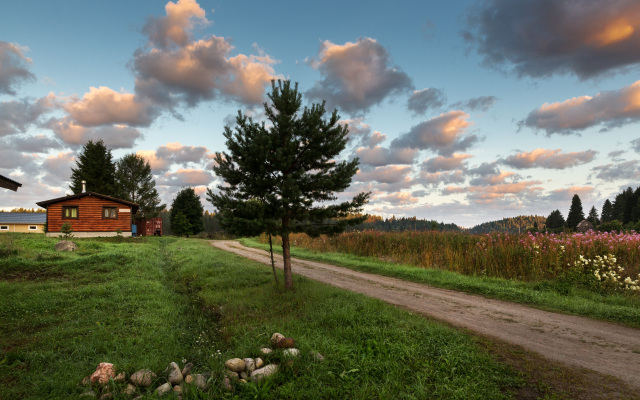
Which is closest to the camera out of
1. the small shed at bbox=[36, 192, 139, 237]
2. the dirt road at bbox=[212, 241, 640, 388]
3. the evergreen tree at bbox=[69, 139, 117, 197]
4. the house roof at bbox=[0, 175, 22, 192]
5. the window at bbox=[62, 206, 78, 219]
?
the dirt road at bbox=[212, 241, 640, 388]

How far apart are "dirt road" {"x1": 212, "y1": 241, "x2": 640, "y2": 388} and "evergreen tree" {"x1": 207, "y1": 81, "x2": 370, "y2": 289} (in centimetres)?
311

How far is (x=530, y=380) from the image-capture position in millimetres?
4672

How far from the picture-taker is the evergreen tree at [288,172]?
29.4 ft

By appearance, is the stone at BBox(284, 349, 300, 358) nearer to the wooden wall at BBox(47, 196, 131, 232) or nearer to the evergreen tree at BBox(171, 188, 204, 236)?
the wooden wall at BBox(47, 196, 131, 232)

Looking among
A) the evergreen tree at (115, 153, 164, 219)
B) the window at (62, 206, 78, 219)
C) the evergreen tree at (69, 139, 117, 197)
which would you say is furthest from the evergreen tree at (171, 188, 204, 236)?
the window at (62, 206, 78, 219)

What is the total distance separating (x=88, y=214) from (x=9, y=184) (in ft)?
93.8

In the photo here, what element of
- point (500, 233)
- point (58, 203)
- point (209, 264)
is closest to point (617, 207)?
point (500, 233)

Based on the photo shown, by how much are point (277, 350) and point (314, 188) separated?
199 inches

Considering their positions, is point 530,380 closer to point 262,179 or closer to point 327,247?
point 262,179

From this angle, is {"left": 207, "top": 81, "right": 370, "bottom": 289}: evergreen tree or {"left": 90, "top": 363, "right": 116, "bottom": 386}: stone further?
{"left": 207, "top": 81, "right": 370, "bottom": 289}: evergreen tree

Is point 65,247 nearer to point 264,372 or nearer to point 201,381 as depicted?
point 201,381

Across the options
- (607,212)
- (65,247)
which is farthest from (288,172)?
(607,212)

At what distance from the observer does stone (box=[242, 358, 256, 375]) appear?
16.2 ft

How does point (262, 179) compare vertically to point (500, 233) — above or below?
above
